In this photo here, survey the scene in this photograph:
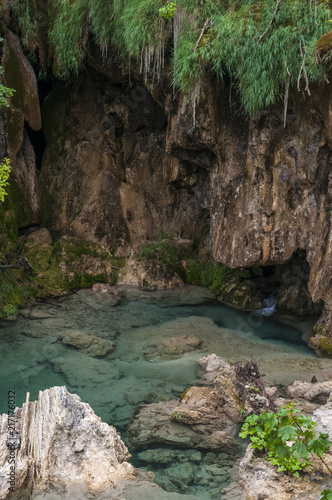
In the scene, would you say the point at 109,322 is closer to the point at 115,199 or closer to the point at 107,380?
the point at 107,380

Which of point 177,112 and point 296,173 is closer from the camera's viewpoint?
point 296,173

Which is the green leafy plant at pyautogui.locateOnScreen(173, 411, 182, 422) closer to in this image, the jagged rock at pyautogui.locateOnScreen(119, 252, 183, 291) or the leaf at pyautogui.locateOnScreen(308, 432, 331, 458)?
the leaf at pyautogui.locateOnScreen(308, 432, 331, 458)

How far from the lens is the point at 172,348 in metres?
9.12

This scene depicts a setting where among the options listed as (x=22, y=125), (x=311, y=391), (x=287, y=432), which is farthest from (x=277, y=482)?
(x=22, y=125)

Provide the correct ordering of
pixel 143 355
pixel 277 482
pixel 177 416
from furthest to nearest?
pixel 143 355, pixel 177 416, pixel 277 482

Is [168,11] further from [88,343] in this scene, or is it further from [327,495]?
[327,495]

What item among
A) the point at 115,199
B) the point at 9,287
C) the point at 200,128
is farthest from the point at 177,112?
the point at 9,287

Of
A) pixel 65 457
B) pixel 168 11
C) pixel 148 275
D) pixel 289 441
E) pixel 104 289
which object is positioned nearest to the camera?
pixel 289 441

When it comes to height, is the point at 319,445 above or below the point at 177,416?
above

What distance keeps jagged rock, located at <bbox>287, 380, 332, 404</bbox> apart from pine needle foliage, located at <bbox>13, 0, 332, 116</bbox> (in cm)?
506

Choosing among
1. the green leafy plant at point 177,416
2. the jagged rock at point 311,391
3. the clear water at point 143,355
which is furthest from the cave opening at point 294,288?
the green leafy plant at point 177,416

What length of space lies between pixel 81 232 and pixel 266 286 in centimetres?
622

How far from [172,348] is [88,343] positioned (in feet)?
5.85

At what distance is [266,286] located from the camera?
12758mm
